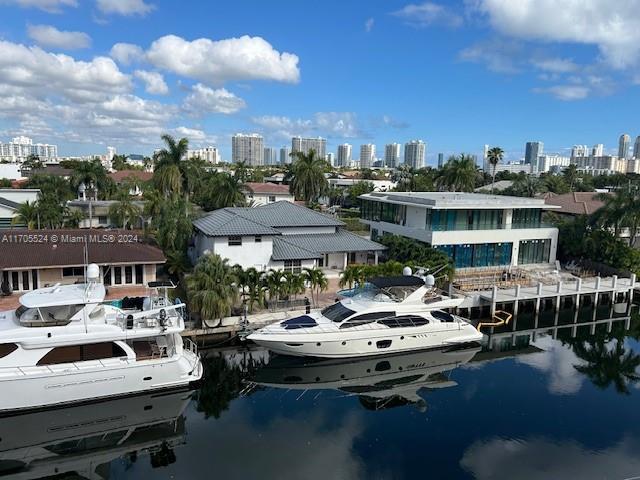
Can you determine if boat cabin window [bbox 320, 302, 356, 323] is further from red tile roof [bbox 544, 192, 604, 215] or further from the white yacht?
red tile roof [bbox 544, 192, 604, 215]

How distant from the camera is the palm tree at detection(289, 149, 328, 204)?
59562 mm

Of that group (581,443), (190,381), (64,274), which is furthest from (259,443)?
(64,274)

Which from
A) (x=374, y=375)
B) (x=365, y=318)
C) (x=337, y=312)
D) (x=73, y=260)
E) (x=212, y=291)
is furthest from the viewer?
(x=73, y=260)

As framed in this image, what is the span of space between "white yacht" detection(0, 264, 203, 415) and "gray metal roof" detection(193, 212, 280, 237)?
36.2 feet

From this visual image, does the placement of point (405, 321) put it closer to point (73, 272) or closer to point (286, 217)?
point (286, 217)

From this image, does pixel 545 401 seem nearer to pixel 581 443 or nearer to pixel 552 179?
pixel 581 443

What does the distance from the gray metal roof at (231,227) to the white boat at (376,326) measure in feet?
28.1

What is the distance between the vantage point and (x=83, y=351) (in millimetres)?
18922

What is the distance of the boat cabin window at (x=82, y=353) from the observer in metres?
18.5

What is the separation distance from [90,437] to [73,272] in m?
14.6

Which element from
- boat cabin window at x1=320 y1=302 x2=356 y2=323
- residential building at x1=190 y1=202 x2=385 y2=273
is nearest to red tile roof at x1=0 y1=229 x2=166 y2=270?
residential building at x1=190 y1=202 x2=385 y2=273

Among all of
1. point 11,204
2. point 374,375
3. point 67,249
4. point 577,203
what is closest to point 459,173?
point 577,203

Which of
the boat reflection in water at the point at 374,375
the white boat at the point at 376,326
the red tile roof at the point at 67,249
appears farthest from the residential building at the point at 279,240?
the boat reflection in water at the point at 374,375

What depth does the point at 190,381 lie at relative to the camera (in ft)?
67.8
